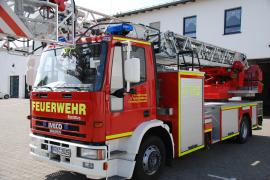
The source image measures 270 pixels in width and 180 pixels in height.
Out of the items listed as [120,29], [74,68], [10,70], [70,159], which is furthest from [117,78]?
[10,70]

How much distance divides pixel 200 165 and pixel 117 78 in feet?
10.5

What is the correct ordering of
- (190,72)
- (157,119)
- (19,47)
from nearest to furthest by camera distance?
(19,47)
(157,119)
(190,72)

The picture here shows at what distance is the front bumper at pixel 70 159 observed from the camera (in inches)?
176

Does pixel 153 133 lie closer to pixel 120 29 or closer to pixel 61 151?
pixel 61 151

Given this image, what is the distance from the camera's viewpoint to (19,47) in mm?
5289

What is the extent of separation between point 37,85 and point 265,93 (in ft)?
59.2

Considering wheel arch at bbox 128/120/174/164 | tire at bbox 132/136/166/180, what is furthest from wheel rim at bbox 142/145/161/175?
wheel arch at bbox 128/120/174/164

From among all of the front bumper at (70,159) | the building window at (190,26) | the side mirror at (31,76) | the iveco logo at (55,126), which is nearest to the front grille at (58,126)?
the iveco logo at (55,126)

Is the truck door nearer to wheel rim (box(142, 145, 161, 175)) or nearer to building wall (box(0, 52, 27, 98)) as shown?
wheel rim (box(142, 145, 161, 175))

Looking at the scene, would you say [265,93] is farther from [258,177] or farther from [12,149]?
[12,149]

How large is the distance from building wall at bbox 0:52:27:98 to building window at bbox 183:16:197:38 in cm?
2441

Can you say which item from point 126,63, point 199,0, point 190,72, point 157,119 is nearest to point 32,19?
point 126,63

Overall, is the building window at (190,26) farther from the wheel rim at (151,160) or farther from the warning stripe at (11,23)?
the warning stripe at (11,23)

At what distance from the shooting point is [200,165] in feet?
22.0
